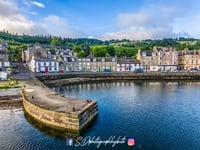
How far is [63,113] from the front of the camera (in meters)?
22.7

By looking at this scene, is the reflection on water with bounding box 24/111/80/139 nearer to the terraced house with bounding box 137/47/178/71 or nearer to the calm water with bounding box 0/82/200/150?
A: the calm water with bounding box 0/82/200/150

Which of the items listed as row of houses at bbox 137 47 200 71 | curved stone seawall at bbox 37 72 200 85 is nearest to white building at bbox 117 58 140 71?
row of houses at bbox 137 47 200 71

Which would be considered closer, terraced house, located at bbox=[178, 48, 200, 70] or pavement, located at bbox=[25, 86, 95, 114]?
pavement, located at bbox=[25, 86, 95, 114]

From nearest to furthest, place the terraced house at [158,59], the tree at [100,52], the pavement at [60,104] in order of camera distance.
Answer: the pavement at [60,104] < the terraced house at [158,59] < the tree at [100,52]

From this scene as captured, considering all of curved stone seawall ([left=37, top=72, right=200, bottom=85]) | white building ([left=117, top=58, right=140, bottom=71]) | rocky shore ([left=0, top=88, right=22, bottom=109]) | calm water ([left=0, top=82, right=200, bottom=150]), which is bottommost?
calm water ([left=0, top=82, right=200, bottom=150])

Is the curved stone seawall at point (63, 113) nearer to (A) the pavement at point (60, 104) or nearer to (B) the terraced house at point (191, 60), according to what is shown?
(A) the pavement at point (60, 104)

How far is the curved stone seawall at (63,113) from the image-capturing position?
22.3 metres

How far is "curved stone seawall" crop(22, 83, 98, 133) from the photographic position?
22297 mm

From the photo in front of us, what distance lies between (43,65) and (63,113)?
60743 millimetres

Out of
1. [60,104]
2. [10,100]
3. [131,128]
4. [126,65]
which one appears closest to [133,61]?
[126,65]

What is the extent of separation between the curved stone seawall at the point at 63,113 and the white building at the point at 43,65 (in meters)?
50.7

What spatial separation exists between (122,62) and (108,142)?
77.2 meters

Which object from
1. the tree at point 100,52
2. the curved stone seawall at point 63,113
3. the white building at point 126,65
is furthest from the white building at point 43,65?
the curved stone seawall at point 63,113

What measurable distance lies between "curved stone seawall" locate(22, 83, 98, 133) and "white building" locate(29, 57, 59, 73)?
5073 cm
